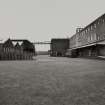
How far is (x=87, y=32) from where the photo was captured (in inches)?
1251

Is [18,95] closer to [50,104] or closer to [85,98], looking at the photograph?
[50,104]

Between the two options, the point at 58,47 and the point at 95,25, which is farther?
the point at 58,47

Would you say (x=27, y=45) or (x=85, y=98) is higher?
(x=27, y=45)

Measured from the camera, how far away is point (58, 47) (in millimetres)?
49656

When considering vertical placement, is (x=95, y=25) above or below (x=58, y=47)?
above

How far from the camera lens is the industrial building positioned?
4819cm

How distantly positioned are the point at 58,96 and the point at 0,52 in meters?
16.8

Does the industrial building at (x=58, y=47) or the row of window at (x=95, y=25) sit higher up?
the row of window at (x=95, y=25)

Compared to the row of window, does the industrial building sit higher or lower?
lower

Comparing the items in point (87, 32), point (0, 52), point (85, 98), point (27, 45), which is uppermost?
point (87, 32)

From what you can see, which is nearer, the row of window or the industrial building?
the row of window

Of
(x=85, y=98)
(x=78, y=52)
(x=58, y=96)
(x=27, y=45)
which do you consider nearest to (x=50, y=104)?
(x=58, y=96)

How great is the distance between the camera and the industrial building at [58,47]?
48.2 metres

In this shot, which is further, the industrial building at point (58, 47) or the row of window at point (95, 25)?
the industrial building at point (58, 47)
